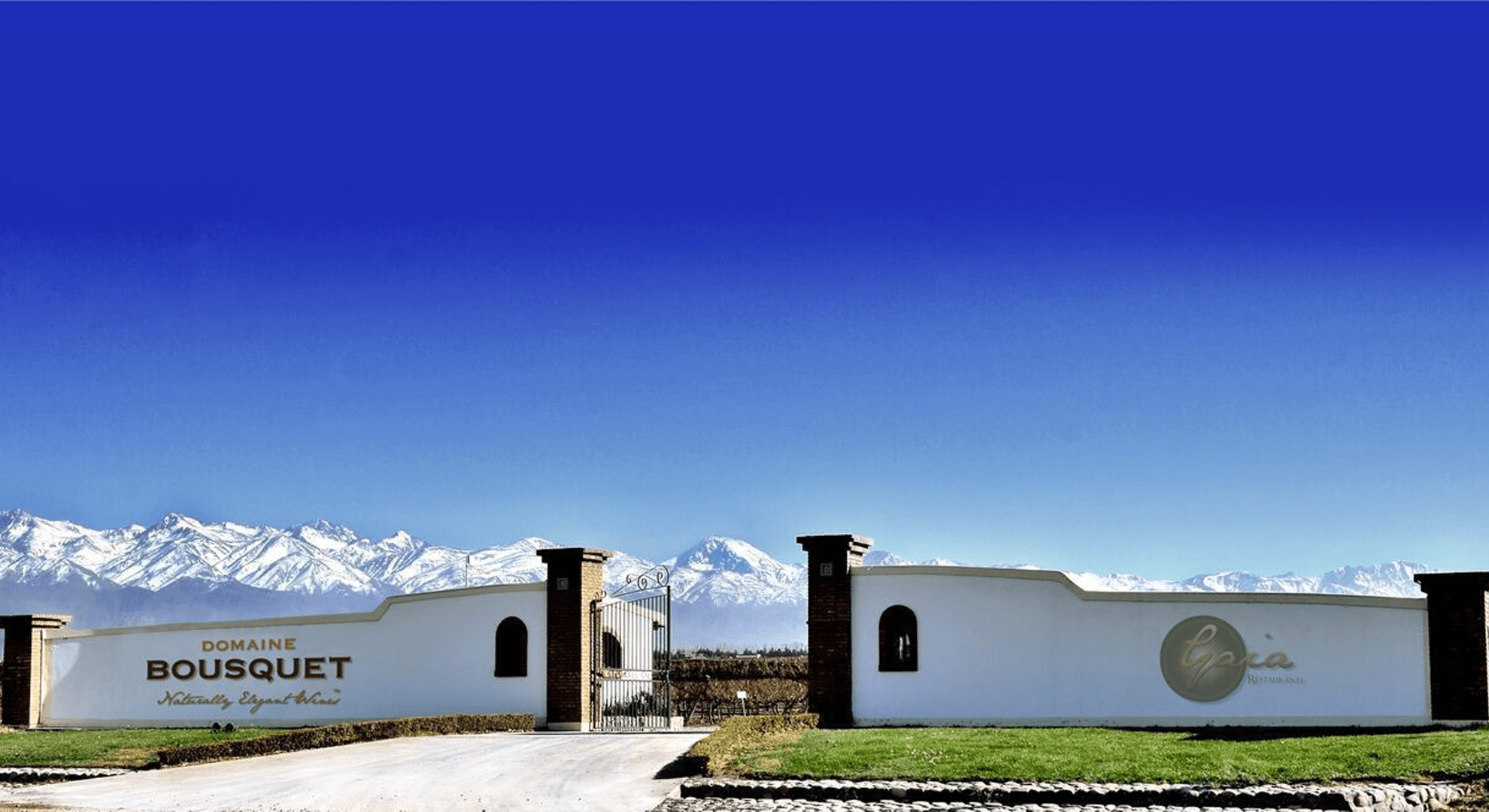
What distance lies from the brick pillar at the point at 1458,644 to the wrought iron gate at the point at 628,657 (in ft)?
40.3

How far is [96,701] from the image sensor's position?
3484 centimetres

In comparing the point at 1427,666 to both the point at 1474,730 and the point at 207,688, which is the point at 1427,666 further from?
the point at 207,688

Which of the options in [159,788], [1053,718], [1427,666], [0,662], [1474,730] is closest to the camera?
[159,788]

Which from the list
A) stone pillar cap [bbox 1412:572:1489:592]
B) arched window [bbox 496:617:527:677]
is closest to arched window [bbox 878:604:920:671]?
arched window [bbox 496:617:527:677]

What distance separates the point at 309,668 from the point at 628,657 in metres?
6.37

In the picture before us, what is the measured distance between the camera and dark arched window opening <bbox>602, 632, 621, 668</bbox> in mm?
33844

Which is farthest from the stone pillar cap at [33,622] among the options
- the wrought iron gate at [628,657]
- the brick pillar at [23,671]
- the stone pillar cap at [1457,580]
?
the stone pillar cap at [1457,580]

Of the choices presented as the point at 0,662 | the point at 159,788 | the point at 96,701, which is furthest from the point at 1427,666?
the point at 0,662

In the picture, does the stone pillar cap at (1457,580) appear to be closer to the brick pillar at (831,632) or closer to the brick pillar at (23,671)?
the brick pillar at (831,632)

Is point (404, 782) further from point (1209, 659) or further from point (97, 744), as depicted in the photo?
point (1209, 659)

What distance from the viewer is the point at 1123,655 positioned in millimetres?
28797

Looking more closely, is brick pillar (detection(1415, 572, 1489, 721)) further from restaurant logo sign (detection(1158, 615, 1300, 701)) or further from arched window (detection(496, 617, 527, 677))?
arched window (detection(496, 617, 527, 677))

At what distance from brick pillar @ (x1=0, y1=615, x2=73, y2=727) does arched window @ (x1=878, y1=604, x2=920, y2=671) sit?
17.1 meters

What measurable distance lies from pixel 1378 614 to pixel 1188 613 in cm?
295
